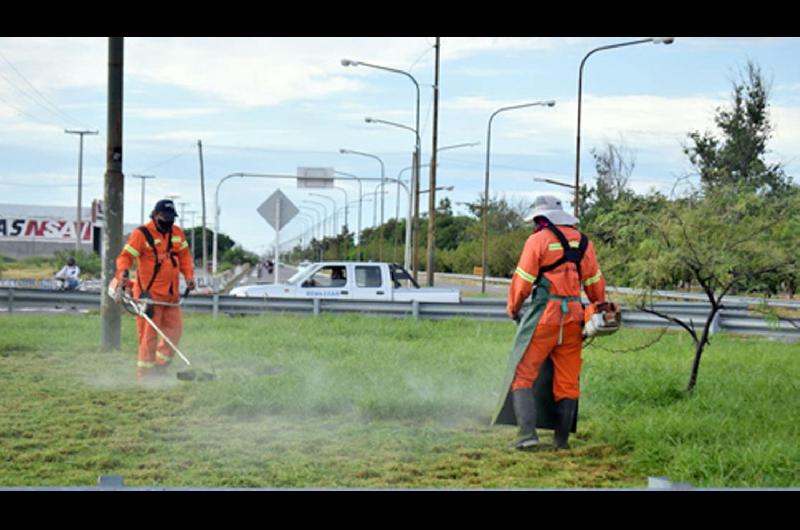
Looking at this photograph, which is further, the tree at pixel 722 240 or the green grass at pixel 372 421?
the tree at pixel 722 240

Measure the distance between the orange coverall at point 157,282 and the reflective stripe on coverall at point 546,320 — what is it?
492cm

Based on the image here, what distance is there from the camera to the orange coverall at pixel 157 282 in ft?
36.1

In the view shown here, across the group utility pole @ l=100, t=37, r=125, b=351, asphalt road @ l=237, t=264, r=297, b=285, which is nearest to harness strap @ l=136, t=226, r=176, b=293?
utility pole @ l=100, t=37, r=125, b=351

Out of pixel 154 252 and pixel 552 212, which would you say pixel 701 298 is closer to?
pixel 154 252

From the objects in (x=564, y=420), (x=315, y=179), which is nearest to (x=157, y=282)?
(x=564, y=420)

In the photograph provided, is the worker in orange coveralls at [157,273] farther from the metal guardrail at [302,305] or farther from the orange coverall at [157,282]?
the metal guardrail at [302,305]

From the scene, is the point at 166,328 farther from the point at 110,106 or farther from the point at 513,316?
the point at 513,316

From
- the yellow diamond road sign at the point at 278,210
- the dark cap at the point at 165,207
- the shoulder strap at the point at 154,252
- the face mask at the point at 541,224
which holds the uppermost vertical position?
the yellow diamond road sign at the point at 278,210

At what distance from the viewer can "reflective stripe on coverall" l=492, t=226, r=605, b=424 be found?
7625 millimetres

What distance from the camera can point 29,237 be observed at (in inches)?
2264

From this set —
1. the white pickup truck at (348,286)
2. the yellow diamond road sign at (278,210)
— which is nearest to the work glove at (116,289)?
the white pickup truck at (348,286)

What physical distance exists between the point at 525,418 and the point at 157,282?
529 cm

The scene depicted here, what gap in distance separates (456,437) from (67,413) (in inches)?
137

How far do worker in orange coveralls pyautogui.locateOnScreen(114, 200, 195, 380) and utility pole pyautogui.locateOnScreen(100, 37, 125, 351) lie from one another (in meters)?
2.21
